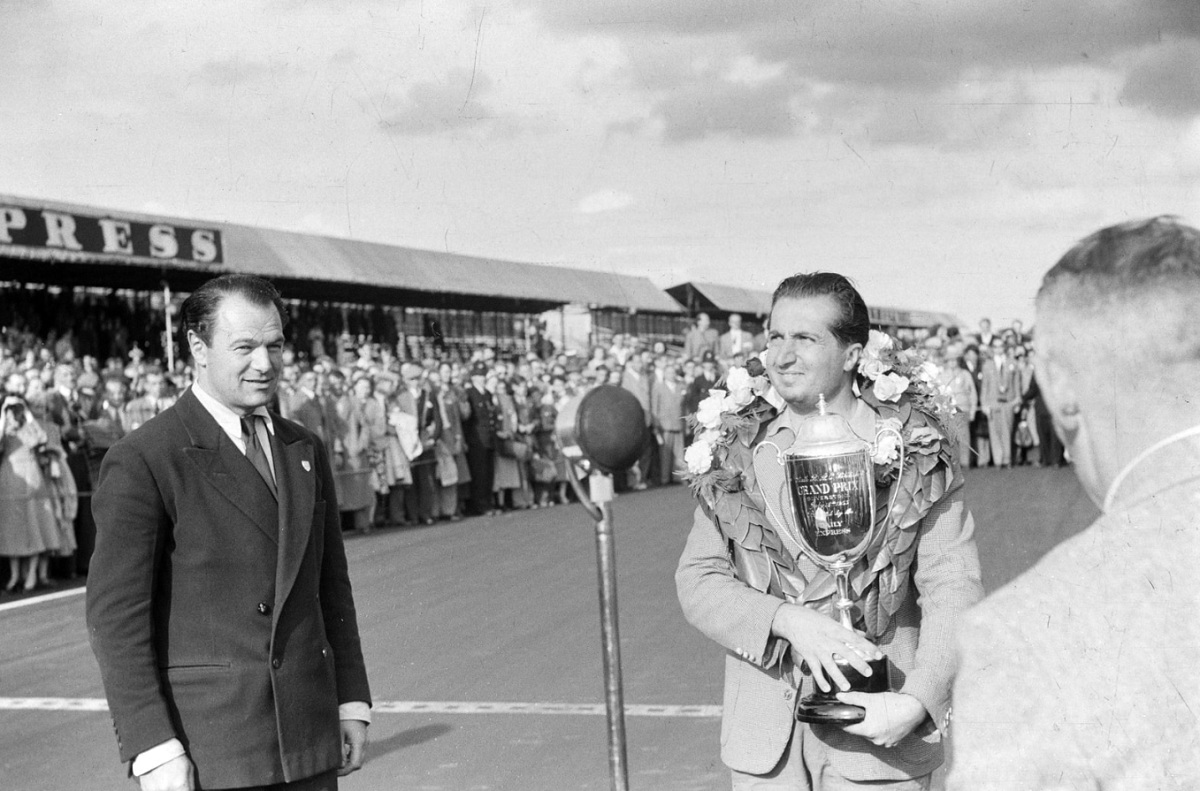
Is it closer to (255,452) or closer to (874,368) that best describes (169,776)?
(255,452)

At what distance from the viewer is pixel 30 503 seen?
12.0m

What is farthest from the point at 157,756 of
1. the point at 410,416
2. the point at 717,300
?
the point at 717,300

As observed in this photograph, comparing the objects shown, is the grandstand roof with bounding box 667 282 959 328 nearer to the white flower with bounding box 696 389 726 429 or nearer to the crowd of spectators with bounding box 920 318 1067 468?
the crowd of spectators with bounding box 920 318 1067 468

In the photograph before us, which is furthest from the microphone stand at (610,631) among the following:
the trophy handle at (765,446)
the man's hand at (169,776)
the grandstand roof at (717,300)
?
the grandstand roof at (717,300)

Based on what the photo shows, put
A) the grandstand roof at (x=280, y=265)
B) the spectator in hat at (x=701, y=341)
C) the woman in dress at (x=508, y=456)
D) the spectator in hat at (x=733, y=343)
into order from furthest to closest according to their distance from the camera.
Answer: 1. the spectator in hat at (x=701, y=341)
2. the spectator in hat at (x=733, y=343)
3. the woman in dress at (x=508, y=456)
4. the grandstand roof at (x=280, y=265)

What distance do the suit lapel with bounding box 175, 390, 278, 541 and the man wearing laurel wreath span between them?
1.02m

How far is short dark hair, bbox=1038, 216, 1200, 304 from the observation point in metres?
1.32

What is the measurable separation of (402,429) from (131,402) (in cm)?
386

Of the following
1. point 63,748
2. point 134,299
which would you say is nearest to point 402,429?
point 134,299

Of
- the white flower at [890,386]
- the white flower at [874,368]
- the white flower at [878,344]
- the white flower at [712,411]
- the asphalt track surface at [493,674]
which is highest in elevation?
the white flower at [878,344]

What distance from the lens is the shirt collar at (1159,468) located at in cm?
124

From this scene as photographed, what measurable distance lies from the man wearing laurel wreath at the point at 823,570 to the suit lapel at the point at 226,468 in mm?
1018

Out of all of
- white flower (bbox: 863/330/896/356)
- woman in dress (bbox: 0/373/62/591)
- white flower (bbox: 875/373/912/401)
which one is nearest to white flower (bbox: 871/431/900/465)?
white flower (bbox: 875/373/912/401)

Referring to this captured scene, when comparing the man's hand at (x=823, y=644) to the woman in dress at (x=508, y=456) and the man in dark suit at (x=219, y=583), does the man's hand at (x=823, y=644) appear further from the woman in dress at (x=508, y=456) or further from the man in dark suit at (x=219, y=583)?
the woman in dress at (x=508, y=456)
